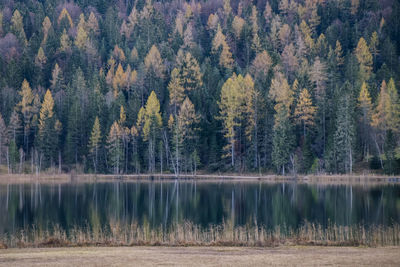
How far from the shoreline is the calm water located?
10.9m

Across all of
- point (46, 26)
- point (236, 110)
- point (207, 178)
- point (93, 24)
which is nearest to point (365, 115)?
point (236, 110)

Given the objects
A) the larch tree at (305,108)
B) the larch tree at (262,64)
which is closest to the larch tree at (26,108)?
the larch tree at (262,64)

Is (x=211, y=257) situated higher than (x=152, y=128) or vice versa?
(x=152, y=128)

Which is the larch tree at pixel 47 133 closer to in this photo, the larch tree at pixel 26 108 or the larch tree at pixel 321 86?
the larch tree at pixel 26 108

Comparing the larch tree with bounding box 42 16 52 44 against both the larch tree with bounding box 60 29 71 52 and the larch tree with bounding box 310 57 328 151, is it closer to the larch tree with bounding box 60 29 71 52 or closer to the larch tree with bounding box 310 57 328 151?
the larch tree with bounding box 60 29 71 52

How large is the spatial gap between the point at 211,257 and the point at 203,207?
28.5 m

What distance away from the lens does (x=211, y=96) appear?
108312 millimetres

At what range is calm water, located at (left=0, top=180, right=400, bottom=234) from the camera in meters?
39.4

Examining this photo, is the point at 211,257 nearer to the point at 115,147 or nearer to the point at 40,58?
the point at 115,147

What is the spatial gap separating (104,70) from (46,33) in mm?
31631

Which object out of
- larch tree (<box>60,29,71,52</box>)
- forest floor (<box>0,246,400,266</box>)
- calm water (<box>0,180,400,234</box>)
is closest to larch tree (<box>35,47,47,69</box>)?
larch tree (<box>60,29,71,52</box>)

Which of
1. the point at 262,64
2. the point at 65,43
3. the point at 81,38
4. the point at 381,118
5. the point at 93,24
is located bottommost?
the point at 381,118

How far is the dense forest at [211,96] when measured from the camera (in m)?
89.5

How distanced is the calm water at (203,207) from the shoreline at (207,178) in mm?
10892
